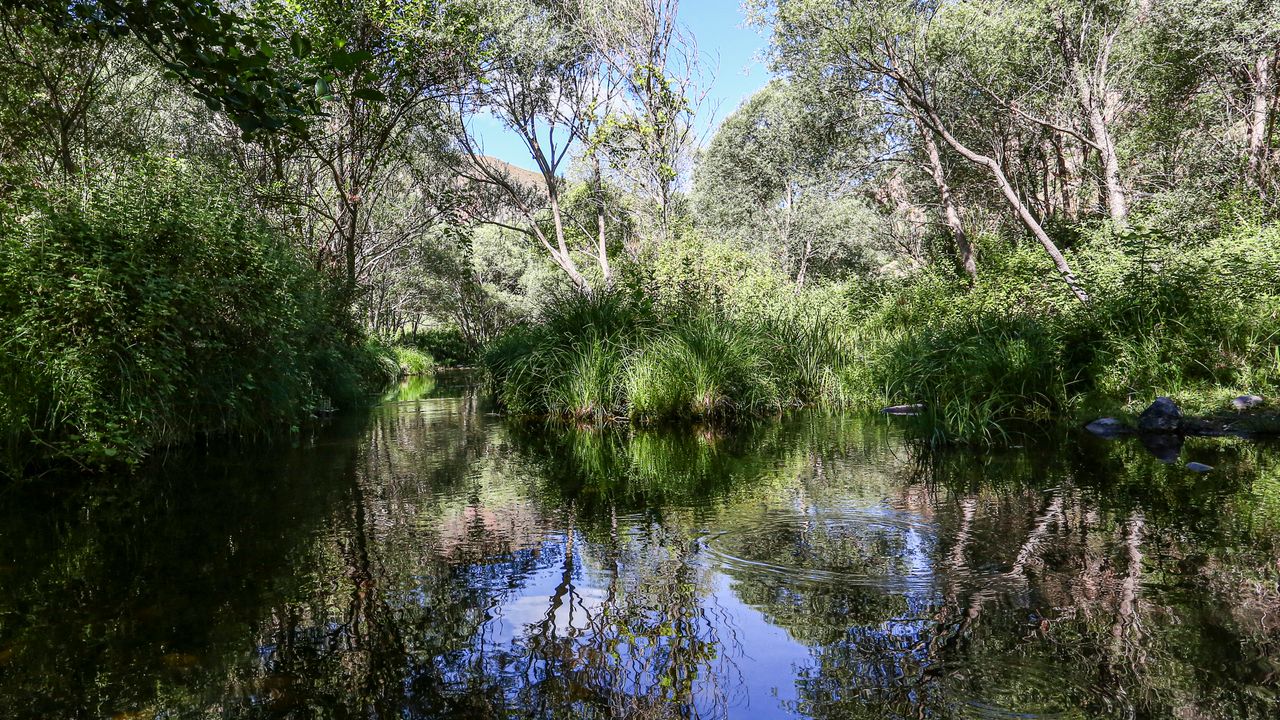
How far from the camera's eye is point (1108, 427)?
710cm

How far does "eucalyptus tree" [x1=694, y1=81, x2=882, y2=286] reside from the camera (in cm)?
2622

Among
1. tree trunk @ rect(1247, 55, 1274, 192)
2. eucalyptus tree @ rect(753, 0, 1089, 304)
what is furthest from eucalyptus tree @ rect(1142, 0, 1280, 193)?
eucalyptus tree @ rect(753, 0, 1089, 304)

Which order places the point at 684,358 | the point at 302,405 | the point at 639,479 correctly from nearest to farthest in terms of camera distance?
the point at 639,479 → the point at 684,358 → the point at 302,405

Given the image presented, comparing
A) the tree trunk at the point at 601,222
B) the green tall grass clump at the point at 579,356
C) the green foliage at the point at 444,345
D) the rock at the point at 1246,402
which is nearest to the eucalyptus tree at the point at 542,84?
the tree trunk at the point at 601,222

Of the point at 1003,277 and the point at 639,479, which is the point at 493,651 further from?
the point at 1003,277

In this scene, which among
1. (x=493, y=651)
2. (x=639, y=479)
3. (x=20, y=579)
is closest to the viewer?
(x=493, y=651)

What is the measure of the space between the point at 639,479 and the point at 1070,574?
10.4ft

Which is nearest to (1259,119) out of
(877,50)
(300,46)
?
(877,50)

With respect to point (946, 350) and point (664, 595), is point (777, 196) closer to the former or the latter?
point (946, 350)

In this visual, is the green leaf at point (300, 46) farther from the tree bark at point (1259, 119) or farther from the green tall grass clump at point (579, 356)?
the tree bark at point (1259, 119)

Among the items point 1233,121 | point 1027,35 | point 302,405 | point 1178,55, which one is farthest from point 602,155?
point 1233,121

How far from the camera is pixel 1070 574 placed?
120 inches

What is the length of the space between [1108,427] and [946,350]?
2012 millimetres

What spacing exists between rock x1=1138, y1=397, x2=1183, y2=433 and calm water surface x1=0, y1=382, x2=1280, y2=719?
1297 millimetres
